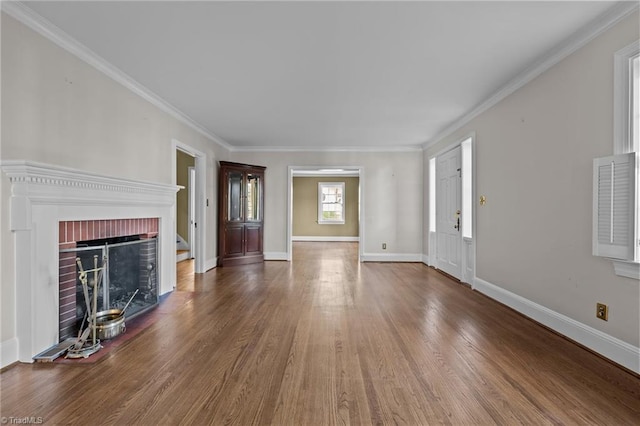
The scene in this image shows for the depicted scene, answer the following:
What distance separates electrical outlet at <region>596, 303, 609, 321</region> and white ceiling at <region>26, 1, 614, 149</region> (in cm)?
213

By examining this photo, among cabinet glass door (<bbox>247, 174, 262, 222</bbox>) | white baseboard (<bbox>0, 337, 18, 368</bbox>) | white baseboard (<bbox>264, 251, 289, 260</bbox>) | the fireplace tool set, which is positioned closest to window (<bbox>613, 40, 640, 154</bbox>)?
the fireplace tool set

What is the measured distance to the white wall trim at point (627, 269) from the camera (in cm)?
213

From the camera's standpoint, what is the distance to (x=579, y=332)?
2.61 meters

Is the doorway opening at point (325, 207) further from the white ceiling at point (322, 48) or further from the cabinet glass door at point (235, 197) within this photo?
the white ceiling at point (322, 48)

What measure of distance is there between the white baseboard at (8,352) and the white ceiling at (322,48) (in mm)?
2338

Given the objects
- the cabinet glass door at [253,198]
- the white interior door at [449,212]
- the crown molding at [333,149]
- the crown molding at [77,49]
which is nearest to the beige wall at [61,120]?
the crown molding at [77,49]

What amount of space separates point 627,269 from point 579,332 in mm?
718

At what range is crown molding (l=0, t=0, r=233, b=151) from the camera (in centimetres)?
224

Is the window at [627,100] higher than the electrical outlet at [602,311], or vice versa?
the window at [627,100]

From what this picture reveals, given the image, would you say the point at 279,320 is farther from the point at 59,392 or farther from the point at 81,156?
the point at 81,156

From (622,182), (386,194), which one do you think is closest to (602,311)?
(622,182)

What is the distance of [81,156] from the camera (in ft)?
9.39

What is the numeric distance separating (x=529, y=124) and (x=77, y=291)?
4526mm

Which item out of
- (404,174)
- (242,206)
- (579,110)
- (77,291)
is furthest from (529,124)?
(242,206)
